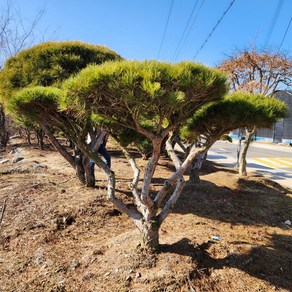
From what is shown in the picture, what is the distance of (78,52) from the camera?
445 cm

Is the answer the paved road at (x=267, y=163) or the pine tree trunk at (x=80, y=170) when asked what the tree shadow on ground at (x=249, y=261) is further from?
the paved road at (x=267, y=163)

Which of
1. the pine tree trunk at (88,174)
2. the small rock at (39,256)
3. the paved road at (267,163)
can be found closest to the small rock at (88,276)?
the small rock at (39,256)

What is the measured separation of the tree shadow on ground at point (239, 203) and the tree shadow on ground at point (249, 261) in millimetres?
1229

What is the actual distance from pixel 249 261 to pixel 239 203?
2.56 metres

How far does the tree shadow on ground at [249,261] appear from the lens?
260cm

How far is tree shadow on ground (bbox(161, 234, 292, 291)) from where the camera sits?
260cm

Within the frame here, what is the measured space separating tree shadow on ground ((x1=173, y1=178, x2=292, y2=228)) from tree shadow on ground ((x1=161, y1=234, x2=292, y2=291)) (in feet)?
4.03

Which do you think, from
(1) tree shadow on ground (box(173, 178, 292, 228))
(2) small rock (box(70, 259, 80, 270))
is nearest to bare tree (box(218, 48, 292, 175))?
(1) tree shadow on ground (box(173, 178, 292, 228))

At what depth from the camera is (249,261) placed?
2.79 metres

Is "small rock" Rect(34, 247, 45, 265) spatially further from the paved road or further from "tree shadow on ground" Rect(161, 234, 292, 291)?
the paved road

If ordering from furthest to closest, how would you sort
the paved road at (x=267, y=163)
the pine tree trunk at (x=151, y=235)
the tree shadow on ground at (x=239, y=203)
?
the paved road at (x=267, y=163) → the tree shadow on ground at (x=239, y=203) → the pine tree trunk at (x=151, y=235)

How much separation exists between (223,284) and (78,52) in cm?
385

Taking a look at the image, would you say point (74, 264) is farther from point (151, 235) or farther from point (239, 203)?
point (239, 203)

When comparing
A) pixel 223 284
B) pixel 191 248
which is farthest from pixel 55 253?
pixel 223 284
